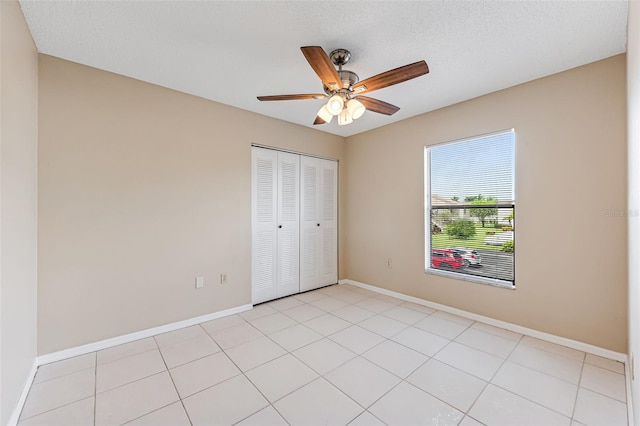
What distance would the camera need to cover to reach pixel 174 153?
9.27 ft

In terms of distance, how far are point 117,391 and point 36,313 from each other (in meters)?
0.98

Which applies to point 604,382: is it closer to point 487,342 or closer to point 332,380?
point 487,342

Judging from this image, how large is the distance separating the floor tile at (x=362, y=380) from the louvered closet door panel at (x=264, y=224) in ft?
5.64

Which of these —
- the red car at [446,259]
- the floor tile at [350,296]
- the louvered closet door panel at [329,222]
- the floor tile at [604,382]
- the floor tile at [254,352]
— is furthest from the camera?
the louvered closet door panel at [329,222]

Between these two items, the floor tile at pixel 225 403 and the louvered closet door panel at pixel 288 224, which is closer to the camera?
the floor tile at pixel 225 403

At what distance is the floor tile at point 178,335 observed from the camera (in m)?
2.54

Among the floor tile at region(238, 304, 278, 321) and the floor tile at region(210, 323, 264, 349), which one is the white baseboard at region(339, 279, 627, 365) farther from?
the floor tile at region(210, 323, 264, 349)

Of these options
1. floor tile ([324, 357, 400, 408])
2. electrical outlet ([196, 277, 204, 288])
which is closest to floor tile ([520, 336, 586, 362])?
floor tile ([324, 357, 400, 408])

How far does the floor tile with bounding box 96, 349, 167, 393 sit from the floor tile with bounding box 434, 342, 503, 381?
7.51 ft

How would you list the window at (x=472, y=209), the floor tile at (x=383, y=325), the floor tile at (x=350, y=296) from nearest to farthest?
the floor tile at (x=383, y=325), the window at (x=472, y=209), the floor tile at (x=350, y=296)

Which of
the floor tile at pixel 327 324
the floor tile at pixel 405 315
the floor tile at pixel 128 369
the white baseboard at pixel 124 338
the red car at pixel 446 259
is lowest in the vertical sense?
the floor tile at pixel 128 369

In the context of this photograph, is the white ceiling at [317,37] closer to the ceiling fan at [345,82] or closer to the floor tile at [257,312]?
the ceiling fan at [345,82]

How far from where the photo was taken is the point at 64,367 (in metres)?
2.12

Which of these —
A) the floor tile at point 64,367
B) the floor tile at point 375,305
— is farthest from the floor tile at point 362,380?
the floor tile at point 64,367
